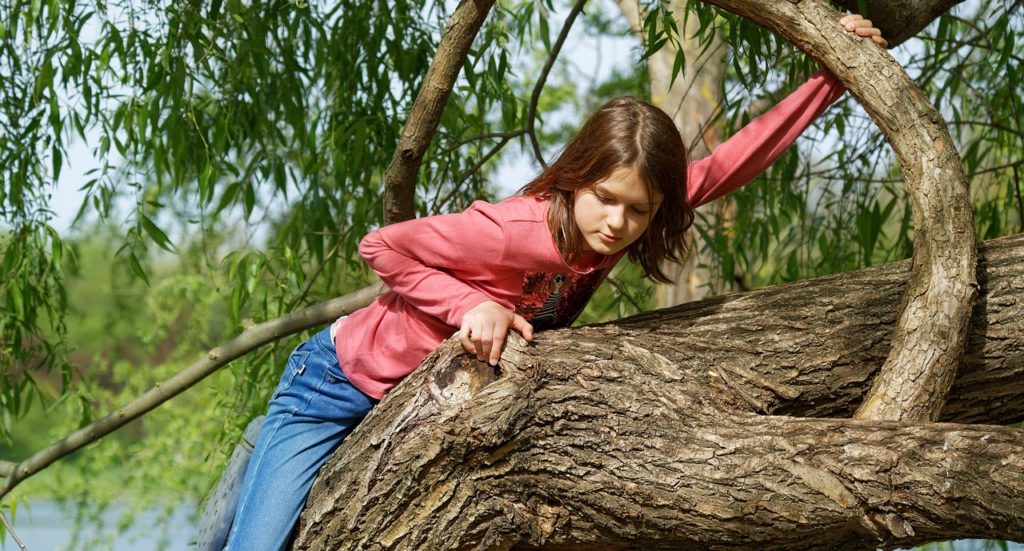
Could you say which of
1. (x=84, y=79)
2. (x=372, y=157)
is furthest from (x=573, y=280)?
(x=84, y=79)

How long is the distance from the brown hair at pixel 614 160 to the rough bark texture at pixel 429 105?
40cm

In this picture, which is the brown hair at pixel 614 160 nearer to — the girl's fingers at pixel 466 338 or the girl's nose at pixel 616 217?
the girl's nose at pixel 616 217

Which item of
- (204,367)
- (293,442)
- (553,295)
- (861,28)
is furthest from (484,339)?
(204,367)

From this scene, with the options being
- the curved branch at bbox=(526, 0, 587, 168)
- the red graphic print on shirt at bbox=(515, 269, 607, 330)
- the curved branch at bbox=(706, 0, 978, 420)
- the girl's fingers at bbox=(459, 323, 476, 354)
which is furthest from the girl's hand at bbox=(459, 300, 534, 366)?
the curved branch at bbox=(526, 0, 587, 168)

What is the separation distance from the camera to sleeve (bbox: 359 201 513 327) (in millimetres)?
1814

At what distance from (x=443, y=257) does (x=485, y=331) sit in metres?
0.19

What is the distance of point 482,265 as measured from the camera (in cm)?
184

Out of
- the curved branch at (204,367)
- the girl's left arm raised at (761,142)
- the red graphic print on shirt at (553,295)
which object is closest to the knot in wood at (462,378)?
the red graphic print on shirt at (553,295)

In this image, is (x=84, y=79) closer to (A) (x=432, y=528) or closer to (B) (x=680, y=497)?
(A) (x=432, y=528)

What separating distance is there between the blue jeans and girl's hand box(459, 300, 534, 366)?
0.31 meters

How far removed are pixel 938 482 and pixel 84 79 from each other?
2.23 metres

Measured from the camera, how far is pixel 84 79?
2.76 m

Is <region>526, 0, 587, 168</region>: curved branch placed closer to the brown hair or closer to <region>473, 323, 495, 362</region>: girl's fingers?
the brown hair

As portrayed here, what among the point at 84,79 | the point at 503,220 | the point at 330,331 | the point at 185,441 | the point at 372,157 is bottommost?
the point at 185,441
